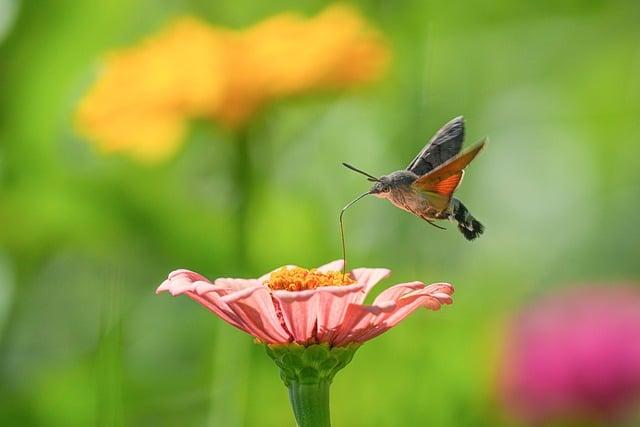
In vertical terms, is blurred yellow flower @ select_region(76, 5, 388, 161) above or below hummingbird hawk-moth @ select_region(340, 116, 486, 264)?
above

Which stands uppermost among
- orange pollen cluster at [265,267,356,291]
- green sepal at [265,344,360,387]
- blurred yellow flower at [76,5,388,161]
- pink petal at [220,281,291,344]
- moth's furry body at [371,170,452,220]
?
blurred yellow flower at [76,5,388,161]

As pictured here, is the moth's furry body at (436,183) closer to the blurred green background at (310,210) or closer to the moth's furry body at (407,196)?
the moth's furry body at (407,196)

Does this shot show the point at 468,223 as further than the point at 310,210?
No

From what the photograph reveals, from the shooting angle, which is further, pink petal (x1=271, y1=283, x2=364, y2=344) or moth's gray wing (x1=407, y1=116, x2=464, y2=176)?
moth's gray wing (x1=407, y1=116, x2=464, y2=176)

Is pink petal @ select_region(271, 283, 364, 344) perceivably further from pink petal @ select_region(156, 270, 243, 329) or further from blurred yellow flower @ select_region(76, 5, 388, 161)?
blurred yellow flower @ select_region(76, 5, 388, 161)

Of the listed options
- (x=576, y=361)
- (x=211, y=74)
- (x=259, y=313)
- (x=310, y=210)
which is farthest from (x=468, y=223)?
(x=310, y=210)

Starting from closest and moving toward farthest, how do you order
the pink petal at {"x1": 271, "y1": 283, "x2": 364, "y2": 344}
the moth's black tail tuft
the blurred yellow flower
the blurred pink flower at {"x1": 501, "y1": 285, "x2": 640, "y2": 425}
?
the pink petal at {"x1": 271, "y1": 283, "x2": 364, "y2": 344}
the moth's black tail tuft
the blurred pink flower at {"x1": 501, "y1": 285, "x2": 640, "y2": 425}
the blurred yellow flower

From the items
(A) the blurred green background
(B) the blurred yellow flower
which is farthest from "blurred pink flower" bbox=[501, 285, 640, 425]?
(B) the blurred yellow flower

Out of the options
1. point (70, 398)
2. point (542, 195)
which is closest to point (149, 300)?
point (70, 398)

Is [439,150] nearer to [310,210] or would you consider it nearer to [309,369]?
[309,369]
